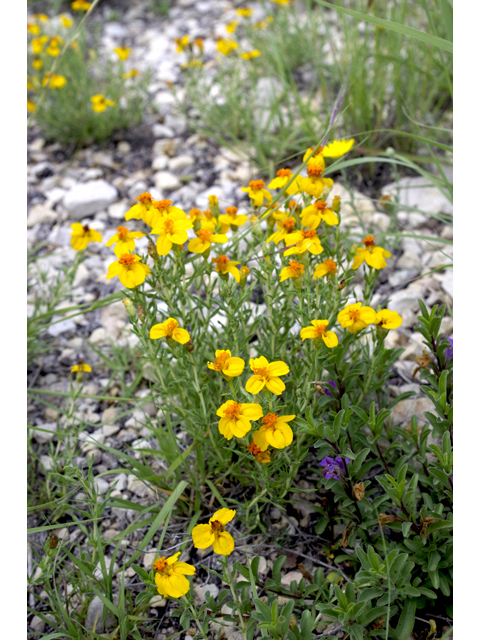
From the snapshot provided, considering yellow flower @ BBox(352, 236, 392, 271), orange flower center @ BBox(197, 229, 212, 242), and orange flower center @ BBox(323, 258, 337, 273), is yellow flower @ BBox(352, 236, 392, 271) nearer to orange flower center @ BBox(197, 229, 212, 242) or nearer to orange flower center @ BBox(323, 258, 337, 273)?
orange flower center @ BBox(323, 258, 337, 273)

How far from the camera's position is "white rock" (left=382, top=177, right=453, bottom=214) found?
106 inches

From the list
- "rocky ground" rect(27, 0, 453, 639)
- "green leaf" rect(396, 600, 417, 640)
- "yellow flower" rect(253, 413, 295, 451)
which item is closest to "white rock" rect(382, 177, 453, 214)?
"rocky ground" rect(27, 0, 453, 639)

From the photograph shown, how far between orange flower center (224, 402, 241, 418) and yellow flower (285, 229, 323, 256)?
449mm

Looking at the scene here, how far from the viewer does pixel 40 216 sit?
2980 millimetres

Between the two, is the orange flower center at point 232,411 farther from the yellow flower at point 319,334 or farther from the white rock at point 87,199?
the white rock at point 87,199

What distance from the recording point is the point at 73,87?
335 cm

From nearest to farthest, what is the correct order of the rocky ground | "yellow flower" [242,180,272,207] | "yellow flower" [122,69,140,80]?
"yellow flower" [242,180,272,207], the rocky ground, "yellow flower" [122,69,140,80]

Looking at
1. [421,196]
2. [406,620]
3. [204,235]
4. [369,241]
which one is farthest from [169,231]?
[421,196]

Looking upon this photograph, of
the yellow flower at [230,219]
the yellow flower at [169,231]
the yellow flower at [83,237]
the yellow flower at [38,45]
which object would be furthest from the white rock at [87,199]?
the yellow flower at [169,231]

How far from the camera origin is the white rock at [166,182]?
120 inches

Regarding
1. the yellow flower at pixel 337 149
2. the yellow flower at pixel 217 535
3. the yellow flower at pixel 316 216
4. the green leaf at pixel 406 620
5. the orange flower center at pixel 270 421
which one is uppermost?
the yellow flower at pixel 337 149

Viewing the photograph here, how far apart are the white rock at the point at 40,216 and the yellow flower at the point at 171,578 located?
2297mm

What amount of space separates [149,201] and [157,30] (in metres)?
3.53

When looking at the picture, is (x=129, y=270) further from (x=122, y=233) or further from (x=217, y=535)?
(x=217, y=535)
